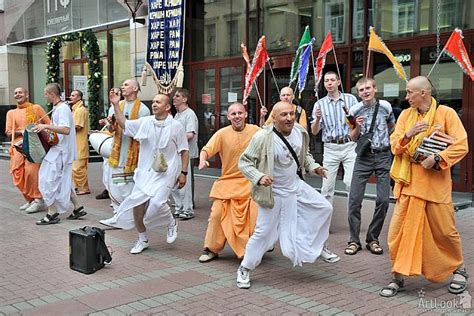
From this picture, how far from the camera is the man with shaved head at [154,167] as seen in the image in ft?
19.6

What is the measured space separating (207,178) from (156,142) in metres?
6.37

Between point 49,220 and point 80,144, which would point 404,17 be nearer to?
point 80,144

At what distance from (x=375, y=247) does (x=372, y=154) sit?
103 cm

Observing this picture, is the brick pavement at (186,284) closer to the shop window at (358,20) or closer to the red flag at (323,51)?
the red flag at (323,51)

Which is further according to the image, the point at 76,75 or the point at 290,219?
the point at 76,75

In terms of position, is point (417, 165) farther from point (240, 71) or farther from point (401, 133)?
point (240, 71)

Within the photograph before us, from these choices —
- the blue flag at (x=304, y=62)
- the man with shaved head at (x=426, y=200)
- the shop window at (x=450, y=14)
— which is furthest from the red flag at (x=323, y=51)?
the shop window at (x=450, y=14)

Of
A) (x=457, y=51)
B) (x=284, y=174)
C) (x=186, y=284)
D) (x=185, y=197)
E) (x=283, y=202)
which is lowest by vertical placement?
(x=186, y=284)

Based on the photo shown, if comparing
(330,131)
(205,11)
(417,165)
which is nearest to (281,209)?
(417,165)

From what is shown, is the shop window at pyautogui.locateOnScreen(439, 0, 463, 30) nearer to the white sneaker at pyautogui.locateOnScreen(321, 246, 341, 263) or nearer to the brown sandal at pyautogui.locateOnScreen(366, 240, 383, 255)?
the brown sandal at pyautogui.locateOnScreen(366, 240, 383, 255)

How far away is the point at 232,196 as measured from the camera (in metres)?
5.68

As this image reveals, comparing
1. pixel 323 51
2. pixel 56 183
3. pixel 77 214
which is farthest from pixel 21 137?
pixel 323 51

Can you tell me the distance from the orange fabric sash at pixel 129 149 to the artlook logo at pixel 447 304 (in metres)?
3.88

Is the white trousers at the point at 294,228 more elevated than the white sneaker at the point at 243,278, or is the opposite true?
the white trousers at the point at 294,228
